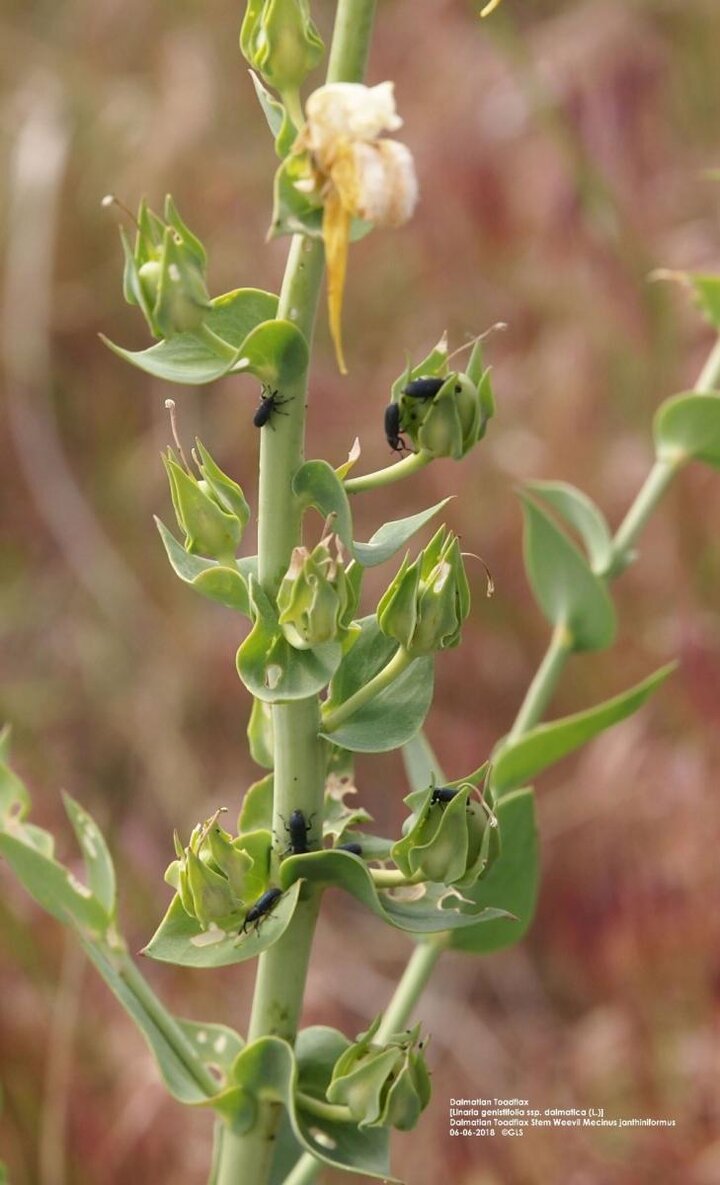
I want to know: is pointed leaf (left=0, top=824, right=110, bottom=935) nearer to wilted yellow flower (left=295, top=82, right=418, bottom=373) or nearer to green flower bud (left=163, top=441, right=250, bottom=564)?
green flower bud (left=163, top=441, right=250, bottom=564)

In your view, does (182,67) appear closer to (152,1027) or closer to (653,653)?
(653,653)

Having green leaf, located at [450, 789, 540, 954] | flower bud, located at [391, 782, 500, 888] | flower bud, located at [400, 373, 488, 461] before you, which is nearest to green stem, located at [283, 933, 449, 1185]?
green leaf, located at [450, 789, 540, 954]

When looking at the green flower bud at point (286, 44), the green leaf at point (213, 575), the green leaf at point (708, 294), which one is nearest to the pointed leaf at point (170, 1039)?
the green leaf at point (213, 575)

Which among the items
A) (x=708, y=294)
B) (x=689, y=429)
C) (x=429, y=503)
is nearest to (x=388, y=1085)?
(x=689, y=429)

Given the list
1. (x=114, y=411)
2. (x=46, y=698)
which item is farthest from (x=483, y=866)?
(x=114, y=411)

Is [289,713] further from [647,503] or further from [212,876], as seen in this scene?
[647,503]

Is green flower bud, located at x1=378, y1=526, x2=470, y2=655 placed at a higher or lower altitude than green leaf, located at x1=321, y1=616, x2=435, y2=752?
higher
